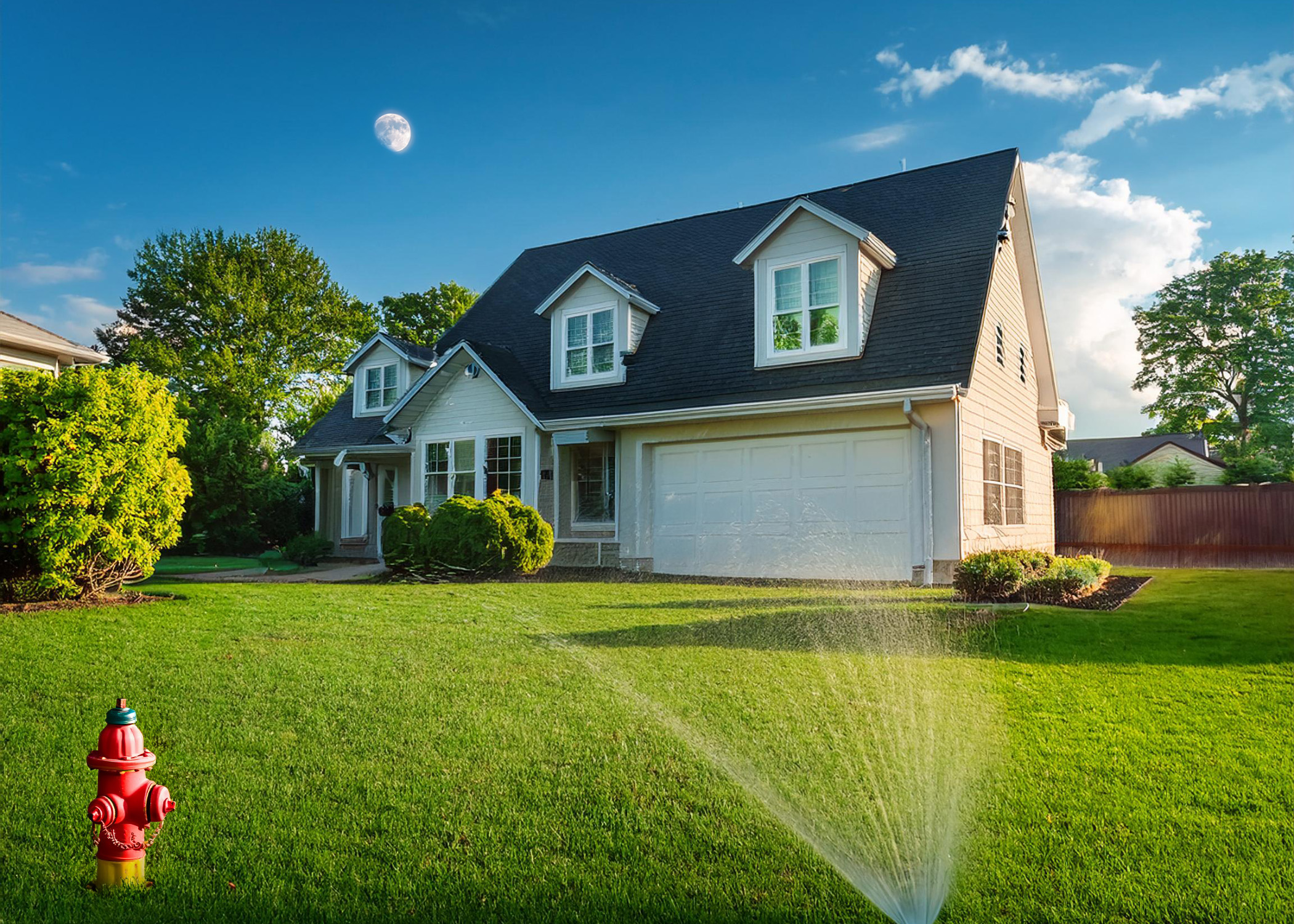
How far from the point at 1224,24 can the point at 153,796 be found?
13.2 meters

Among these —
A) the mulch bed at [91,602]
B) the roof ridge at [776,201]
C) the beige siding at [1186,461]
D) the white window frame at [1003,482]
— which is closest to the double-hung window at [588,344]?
the roof ridge at [776,201]

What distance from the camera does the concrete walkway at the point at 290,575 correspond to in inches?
550

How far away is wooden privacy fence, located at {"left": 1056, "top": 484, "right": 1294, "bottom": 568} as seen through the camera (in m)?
19.0

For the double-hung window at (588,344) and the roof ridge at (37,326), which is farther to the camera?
the double-hung window at (588,344)

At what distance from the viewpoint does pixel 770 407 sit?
43.4ft

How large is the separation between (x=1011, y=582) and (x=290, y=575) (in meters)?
12.9

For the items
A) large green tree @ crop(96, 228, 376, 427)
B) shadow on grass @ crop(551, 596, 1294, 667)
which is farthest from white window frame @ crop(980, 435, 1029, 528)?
large green tree @ crop(96, 228, 376, 427)

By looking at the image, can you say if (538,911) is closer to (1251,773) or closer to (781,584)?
(1251,773)

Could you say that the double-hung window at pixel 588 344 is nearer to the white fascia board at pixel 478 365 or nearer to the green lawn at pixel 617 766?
the white fascia board at pixel 478 365

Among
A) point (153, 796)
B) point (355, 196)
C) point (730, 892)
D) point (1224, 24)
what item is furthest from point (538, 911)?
point (355, 196)

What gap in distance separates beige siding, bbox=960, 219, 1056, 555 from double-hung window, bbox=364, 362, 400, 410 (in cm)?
1425

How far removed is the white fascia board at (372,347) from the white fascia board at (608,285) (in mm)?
5222

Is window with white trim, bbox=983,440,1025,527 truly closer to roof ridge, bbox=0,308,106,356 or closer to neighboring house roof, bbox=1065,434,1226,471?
roof ridge, bbox=0,308,106,356

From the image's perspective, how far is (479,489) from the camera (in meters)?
17.0
